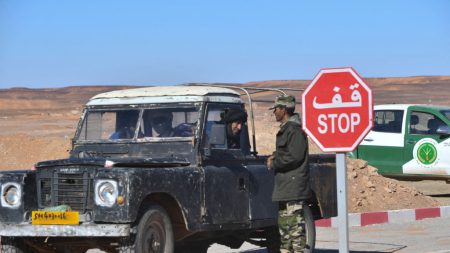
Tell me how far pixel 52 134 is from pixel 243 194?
122ft

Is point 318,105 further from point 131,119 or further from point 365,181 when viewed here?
point 365,181

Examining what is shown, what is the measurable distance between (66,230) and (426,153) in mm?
12569

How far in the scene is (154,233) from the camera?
9938 mm

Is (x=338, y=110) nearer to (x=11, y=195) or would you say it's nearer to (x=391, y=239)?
(x=11, y=195)

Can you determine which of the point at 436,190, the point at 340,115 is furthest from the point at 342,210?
the point at 436,190

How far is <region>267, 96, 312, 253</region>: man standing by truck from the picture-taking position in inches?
390

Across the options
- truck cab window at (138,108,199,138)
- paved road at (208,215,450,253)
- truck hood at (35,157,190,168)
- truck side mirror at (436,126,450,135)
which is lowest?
paved road at (208,215,450,253)

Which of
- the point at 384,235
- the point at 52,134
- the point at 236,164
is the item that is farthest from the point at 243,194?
the point at 52,134

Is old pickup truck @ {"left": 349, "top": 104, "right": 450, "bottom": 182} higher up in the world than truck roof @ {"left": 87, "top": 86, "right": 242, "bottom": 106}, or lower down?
lower down

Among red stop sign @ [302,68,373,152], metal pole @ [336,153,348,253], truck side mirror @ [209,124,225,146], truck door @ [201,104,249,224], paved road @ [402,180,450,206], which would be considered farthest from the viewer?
paved road @ [402,180,450,206]

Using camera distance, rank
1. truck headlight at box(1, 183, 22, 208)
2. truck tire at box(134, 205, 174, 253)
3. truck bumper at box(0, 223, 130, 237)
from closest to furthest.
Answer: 1. truck bumper at box(0, 223, 130, 237)
2. truck tire at box(134, 205, 174, 253)
3. truck headlight at box(1, 183, 22, 208)

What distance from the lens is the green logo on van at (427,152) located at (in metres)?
21.0

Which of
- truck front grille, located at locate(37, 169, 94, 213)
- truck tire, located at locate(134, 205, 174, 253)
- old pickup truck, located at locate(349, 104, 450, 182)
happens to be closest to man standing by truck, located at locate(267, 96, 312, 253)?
truck tire, located at locate(134, 205, 174, 253)

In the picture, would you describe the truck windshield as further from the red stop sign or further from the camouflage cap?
the red stop sign
